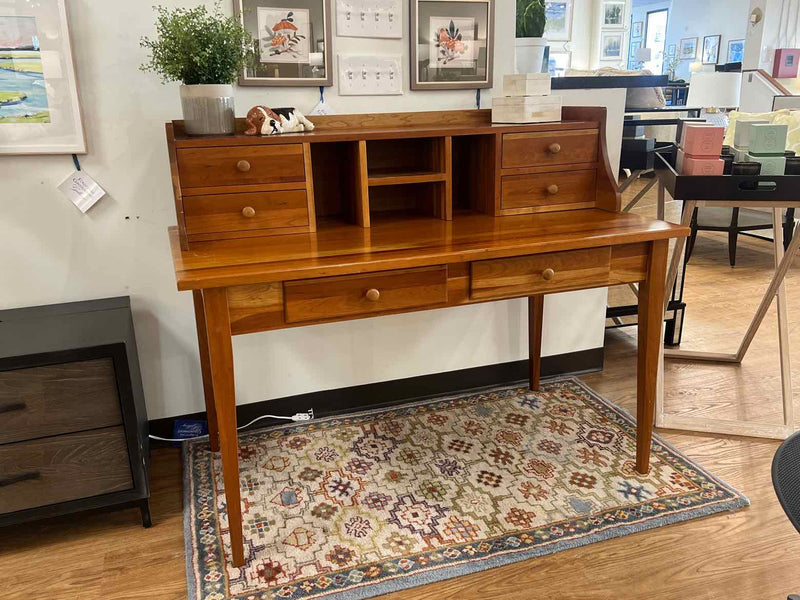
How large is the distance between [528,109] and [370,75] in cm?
52

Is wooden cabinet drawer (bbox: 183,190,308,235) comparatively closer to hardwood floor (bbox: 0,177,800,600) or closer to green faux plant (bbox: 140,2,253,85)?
green faux plant (bbox: 140,2,253,85)

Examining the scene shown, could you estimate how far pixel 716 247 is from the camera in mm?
4656

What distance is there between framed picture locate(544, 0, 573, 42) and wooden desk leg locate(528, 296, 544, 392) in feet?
23.4

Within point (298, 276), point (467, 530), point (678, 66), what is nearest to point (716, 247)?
point (467, 530)

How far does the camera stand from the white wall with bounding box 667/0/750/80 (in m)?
10.2

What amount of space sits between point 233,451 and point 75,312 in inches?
28.5

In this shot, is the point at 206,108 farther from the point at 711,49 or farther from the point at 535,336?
the point at 711,49

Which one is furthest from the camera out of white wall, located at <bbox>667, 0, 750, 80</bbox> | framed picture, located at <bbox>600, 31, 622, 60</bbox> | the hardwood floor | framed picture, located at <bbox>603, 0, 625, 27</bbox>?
white wall, located at <bbox>667, 0, 750, 80</bbox>

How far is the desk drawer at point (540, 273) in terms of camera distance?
1.62 metres

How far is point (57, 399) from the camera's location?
1.61 metres

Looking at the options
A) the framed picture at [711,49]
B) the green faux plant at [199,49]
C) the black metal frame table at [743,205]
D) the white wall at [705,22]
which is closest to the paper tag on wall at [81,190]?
A: the green faux plant at [199,49]

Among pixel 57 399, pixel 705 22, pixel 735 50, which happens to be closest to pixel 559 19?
pixel 735 50

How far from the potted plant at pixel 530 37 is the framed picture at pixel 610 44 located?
750 centimetres

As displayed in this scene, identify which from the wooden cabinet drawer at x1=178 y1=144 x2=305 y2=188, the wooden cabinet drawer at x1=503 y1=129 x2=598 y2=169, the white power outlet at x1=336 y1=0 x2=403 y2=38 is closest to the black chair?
the wooden cabinet drawer at x1=503 y1=129 x2=598 y2=169
